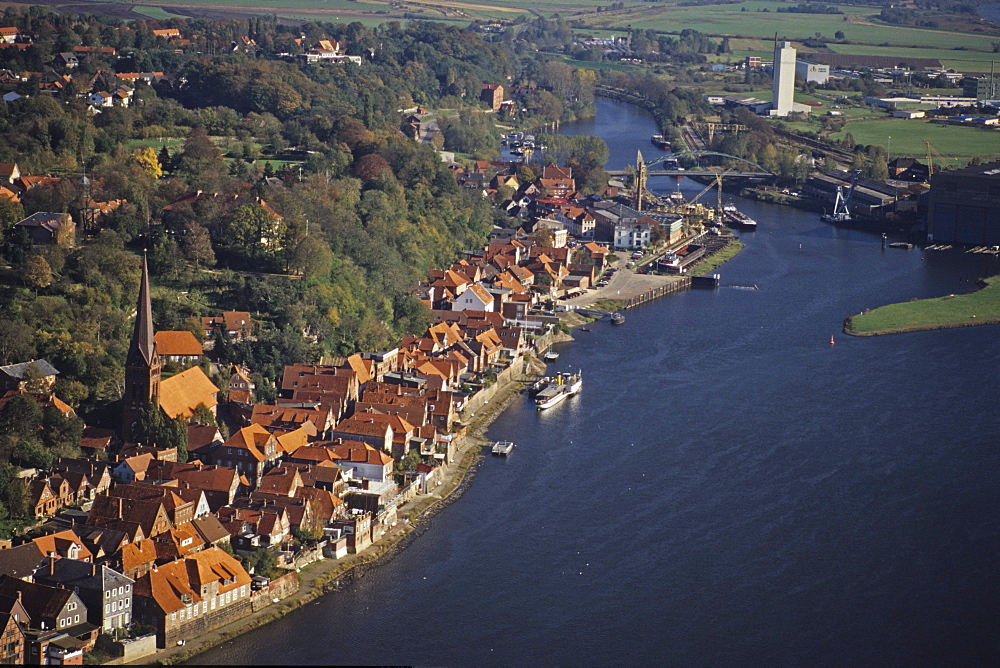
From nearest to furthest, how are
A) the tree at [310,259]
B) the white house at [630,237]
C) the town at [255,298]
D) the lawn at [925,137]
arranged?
the town at [255,298]
the tree at [310,259]
the white house at [630,237]
the lawn at [925,137]

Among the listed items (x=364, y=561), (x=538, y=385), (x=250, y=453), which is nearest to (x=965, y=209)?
Result: (x=538, y=385)

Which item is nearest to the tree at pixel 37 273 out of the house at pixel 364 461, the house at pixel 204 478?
the house at pixel 204 478

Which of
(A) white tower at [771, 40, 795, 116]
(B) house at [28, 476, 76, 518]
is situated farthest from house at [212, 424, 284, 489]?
(A) white tower at [771, 40, 795, 116]

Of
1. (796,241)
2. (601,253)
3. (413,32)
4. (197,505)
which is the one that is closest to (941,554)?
(197,505)

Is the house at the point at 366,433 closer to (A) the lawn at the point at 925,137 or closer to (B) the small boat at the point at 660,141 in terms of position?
(A) the lawn at the point at 925,137

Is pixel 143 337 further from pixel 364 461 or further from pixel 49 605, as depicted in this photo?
pixel 49 605

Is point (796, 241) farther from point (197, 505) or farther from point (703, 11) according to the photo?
point (703, 11)

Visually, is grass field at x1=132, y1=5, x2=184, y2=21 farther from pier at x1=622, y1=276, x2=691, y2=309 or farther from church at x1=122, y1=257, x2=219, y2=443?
church at x1=122, y1=257, x2=219, y2=443
